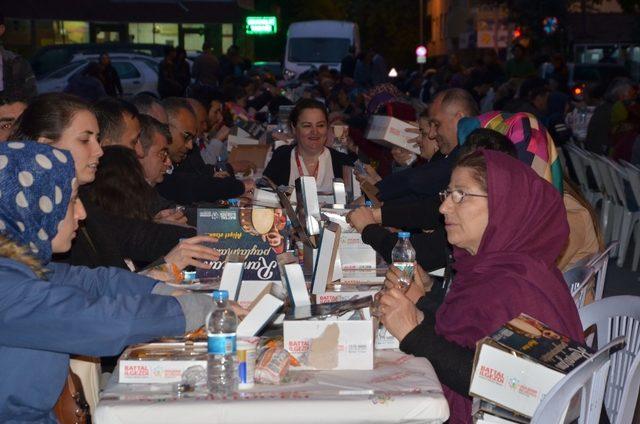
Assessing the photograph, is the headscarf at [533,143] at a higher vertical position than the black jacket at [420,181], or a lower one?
higher

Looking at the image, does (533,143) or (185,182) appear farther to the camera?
(185,182)

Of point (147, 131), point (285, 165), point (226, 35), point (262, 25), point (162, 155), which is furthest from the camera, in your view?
point (226, 35)

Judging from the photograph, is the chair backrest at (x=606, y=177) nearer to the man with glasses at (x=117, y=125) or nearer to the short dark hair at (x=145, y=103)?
the short dark hair at (x=145, y=103)


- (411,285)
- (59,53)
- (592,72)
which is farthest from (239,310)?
(592,72)

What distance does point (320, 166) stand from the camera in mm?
8133

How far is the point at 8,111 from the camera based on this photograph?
5.75m

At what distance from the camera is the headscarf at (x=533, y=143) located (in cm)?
499

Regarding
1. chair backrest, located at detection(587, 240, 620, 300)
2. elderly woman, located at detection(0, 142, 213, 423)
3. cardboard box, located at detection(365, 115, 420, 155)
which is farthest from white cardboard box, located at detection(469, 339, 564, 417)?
cardboard box, located at detection(365, 115, 420, 155)

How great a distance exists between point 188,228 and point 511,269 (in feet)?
8.14

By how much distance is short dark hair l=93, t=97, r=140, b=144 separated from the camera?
5566 mm

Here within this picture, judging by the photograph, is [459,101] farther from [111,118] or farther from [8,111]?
[8,111]

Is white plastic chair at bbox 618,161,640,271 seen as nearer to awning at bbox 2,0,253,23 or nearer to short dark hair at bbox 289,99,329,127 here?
short dark hair at bbox 289,99,329,127

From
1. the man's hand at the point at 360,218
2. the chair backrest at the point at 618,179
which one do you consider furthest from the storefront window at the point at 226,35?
the man's hand at the point at 360,218

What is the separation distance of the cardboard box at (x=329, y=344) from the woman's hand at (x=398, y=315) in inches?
11.2
